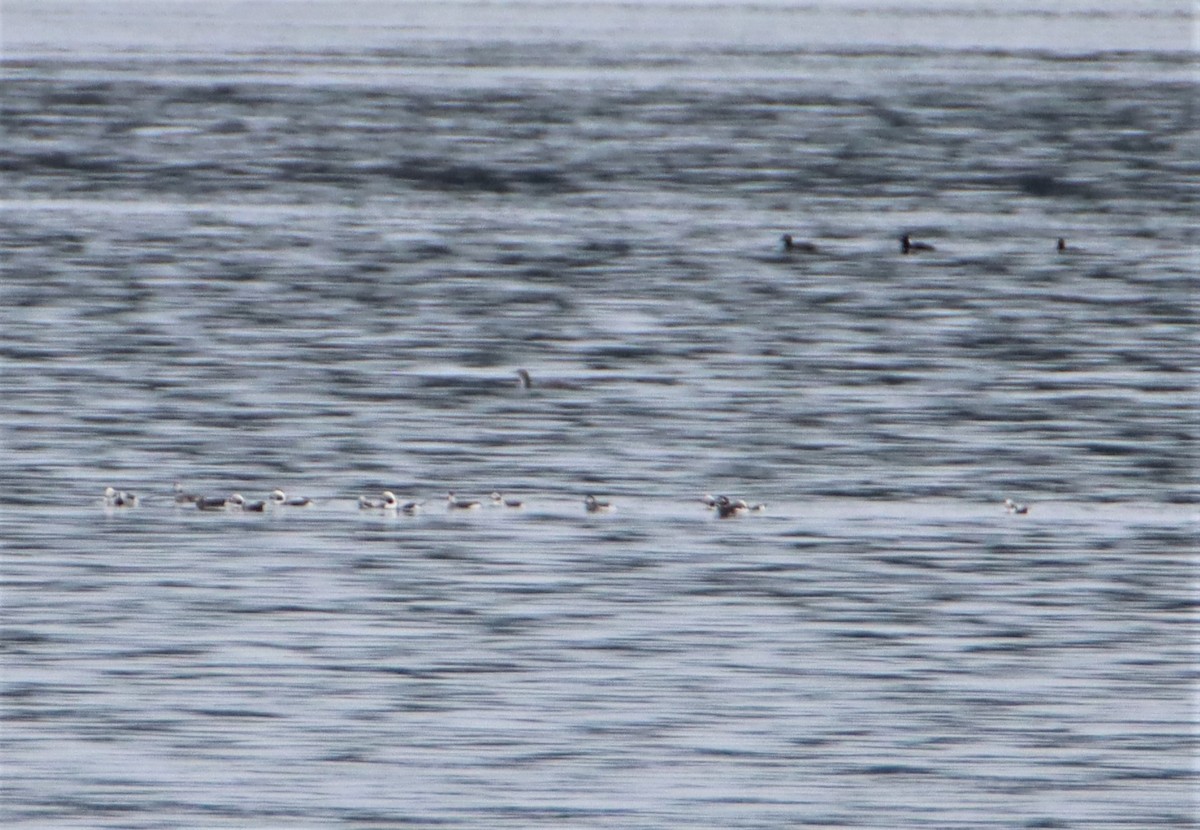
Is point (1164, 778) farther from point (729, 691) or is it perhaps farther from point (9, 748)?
point (9, 748)

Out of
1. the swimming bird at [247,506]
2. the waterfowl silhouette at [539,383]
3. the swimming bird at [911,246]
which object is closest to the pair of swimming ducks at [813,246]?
the swimming bird at [911,246]

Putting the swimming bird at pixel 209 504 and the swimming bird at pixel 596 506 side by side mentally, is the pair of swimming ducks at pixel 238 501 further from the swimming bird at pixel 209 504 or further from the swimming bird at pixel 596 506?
the swimming bird at pixel 596 506

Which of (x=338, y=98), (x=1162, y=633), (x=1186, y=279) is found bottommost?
(x=338, y=98)

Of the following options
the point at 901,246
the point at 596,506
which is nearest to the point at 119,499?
the point at 596,506

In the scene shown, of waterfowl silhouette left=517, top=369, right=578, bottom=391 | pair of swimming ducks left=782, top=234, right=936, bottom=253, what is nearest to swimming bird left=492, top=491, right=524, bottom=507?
waterfowl silhouette left=517, top=369, right=578, bottom=391

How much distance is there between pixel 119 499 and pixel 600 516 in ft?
7.34

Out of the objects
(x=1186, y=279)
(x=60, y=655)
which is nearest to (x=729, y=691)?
(x=60, y=655)

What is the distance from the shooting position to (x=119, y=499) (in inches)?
536

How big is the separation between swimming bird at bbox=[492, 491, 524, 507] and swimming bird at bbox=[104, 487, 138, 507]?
1.68m

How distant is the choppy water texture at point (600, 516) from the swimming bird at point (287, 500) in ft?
0.71

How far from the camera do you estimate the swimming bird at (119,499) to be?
1362 cm

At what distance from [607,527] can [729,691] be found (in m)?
3.05

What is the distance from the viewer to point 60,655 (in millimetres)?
10680

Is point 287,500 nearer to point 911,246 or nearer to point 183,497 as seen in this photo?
point 183,497
